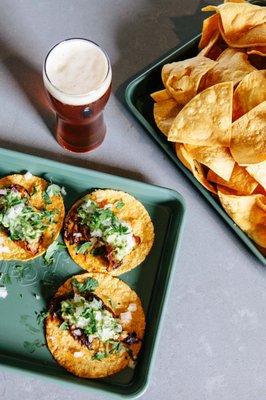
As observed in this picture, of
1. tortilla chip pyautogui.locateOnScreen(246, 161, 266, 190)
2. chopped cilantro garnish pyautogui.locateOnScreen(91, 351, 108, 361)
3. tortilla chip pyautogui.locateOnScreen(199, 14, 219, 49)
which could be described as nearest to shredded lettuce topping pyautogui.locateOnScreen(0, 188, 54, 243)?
chopped cilantro garnish pyautogui.locateOnScreen(91, 351, 108, 361)

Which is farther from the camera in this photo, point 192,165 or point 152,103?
point 152,103

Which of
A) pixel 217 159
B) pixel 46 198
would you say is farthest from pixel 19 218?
pixel 217 159

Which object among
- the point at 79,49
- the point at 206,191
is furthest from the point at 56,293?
the point at 79,49

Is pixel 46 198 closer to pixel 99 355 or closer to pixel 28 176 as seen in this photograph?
pixel 28 176

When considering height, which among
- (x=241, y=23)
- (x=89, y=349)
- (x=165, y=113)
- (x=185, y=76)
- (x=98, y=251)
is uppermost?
(x=241, y=23)

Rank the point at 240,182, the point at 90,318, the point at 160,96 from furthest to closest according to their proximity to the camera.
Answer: the point at 160,96 → the point at 240,182 → the point at 90,318

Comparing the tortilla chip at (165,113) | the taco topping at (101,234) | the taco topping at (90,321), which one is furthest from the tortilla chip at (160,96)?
the taco topping at (90,321)

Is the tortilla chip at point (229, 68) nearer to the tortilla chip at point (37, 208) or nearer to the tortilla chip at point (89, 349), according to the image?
the tortilla chip at point (37, 208)
